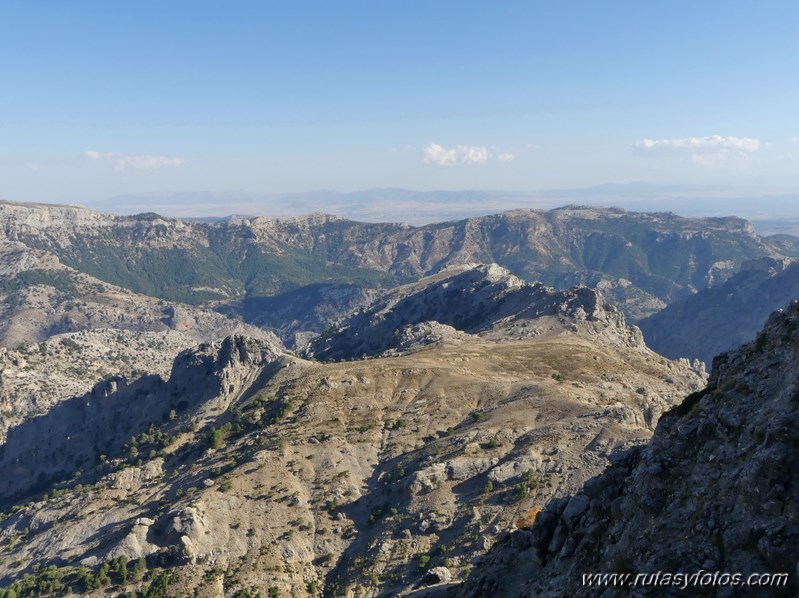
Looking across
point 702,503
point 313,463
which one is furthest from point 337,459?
point 702,503

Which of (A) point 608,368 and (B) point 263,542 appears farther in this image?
(A) point 608,368

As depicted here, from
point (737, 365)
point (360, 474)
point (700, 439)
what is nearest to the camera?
point (700, 439)

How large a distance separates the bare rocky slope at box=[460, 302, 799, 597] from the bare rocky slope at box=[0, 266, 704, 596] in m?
23.7

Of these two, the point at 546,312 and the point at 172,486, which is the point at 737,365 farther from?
the point at 546,312

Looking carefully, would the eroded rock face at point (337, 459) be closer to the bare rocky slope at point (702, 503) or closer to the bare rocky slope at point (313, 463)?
the bare rocky slope at point (313, 463)

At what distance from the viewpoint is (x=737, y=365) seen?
122ft

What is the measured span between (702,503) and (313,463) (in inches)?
3026

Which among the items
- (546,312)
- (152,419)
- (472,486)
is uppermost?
(546,312)

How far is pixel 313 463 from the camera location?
97.8 meters

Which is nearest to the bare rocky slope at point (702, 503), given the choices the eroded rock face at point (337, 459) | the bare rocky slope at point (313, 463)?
the eroded rock face at point (337, 459)

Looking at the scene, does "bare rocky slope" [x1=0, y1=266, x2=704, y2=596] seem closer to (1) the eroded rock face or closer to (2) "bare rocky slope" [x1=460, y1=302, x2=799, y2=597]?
(1) the eroded rock face

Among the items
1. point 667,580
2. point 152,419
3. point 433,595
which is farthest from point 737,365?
point 152,419

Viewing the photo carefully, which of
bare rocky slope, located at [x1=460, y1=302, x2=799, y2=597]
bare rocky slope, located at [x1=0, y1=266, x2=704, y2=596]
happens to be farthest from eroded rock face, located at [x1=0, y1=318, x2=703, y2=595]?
bare rocky slope, located at [x1=460, y1=302, x2=799, y2=597]

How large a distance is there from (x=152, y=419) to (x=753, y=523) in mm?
148972
